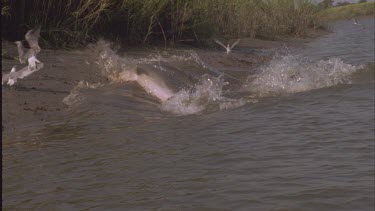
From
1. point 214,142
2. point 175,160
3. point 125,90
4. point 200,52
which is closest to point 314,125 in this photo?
point 214,142

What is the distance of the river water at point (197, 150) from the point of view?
3.26 metres

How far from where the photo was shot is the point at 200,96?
675cm

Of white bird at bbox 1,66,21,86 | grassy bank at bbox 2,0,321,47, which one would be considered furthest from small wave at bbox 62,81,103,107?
grassy bank at bbox 2,0,321,47

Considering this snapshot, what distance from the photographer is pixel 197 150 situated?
4.36m

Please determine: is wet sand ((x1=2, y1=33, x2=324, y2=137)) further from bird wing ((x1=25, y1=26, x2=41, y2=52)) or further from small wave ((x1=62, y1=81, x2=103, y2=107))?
bird wing ((x1=25, y1=26, x2=41, y2=52))

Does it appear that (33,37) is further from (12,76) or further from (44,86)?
(44,86)

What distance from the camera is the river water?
3.26 meters

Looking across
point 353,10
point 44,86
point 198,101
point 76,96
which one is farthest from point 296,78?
point 353,10

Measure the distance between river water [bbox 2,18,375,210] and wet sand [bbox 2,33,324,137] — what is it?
211 mm

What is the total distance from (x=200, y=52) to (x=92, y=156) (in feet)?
25.5

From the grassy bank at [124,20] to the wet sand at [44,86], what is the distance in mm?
469

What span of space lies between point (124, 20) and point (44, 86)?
4.02 m

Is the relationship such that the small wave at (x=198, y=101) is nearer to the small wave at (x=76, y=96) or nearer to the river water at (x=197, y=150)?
the river water at (x=197, y=150)

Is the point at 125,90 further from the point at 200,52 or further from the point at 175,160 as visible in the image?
the point at 200,52
